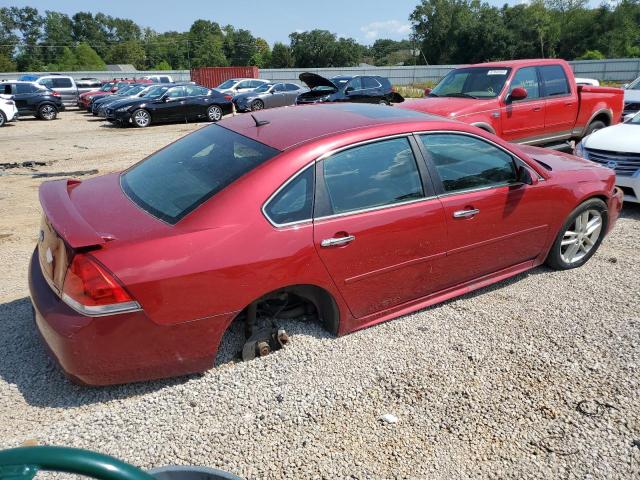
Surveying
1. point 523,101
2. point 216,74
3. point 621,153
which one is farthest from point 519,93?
point 216,74

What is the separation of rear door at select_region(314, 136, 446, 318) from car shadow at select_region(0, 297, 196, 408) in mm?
1216

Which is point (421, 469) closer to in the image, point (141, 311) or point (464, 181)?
point (141, 311)

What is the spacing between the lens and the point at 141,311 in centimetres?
261

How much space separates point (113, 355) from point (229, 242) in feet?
2.83

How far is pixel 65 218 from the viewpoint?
2.88 meters

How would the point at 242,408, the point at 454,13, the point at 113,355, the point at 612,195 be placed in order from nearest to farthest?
the point at 113,355
the point at 242,408
the point at 612,195
the point at 454,13

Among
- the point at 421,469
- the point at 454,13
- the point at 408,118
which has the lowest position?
the point at 421,469

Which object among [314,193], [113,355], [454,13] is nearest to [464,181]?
[314,193]

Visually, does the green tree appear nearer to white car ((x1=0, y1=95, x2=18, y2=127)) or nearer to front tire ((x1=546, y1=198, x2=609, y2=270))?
white car ((x1=0, y1=95, x2=18, y2=127))

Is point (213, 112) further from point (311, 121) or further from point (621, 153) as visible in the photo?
point (311, 121)

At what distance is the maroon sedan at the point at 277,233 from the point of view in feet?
8.67

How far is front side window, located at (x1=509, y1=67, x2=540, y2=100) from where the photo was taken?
320 inches

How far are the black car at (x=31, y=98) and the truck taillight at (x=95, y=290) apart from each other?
21569mm

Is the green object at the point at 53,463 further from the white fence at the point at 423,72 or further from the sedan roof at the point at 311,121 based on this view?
the white fence at the point at 423,72
